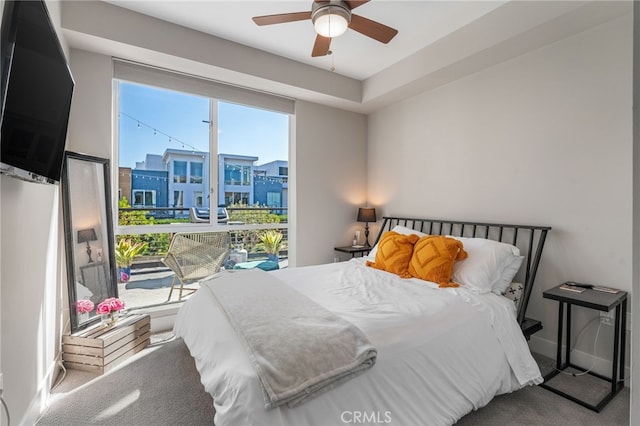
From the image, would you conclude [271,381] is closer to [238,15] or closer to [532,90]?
[238,15]

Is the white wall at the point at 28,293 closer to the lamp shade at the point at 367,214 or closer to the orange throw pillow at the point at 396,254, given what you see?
the orange throw pillow at the point at 396,254

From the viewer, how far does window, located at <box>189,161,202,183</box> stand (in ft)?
11.6

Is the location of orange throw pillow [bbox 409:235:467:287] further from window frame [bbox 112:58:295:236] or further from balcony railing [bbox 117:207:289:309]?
balcony railing [bbox 117:207:289:309]

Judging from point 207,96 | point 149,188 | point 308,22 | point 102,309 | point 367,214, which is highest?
point 308,22

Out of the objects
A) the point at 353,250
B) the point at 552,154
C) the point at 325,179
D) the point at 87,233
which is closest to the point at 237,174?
the point at 325,179

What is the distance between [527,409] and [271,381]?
1728 mm

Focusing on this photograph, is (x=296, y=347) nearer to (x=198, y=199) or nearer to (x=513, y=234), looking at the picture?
(x=513, y=234)

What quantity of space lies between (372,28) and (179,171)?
2.47m

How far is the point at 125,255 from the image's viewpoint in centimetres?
322

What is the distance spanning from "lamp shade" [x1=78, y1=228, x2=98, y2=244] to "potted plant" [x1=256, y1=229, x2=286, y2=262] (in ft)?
5.79

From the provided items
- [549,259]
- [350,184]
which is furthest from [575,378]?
[350,184]

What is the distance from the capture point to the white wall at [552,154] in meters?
2.26

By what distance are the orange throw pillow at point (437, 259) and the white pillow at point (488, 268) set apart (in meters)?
0.07

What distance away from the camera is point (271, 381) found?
124cm
